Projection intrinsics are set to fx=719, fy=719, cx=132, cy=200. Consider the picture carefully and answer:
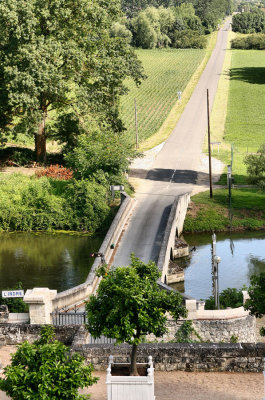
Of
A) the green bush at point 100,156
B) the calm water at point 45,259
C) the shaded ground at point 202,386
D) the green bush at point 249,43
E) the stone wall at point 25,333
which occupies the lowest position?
the calm water at point 45,259

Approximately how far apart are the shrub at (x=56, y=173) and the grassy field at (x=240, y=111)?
14.7 metres

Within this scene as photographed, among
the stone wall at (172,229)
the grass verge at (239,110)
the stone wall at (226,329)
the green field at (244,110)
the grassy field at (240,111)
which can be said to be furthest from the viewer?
the grassy field at (240,111)

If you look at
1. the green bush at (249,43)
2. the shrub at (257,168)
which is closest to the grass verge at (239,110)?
the shrub at (257,168)

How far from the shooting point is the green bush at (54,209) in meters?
50.7

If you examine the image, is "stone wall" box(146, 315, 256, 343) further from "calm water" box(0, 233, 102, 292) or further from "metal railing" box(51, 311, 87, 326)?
"calm water" box(0, 233, 102, 292)

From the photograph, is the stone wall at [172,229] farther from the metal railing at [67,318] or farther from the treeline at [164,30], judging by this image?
the treeline at [164,30]

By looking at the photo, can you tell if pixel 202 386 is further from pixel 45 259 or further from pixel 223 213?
pixel 223 213

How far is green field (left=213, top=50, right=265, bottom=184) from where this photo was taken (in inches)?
2943

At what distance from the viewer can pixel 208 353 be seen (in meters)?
21.1

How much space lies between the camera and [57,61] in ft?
178

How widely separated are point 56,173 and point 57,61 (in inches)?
338

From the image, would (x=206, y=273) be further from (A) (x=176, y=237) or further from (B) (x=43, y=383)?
(B) (x=43, y=383)

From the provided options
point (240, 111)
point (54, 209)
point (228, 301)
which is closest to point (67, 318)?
point (228, 301)

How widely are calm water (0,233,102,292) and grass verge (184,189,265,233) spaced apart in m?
9.47
